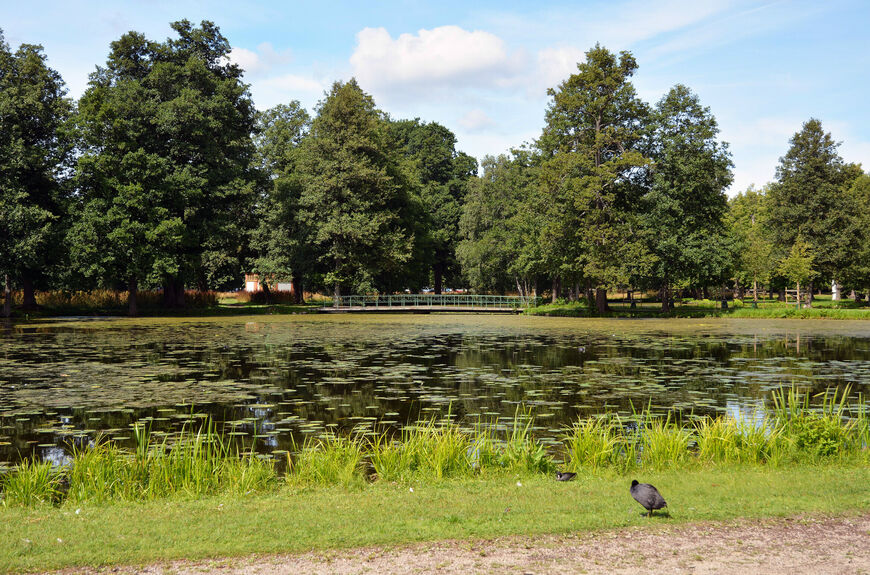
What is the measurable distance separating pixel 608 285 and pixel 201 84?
37.8 m

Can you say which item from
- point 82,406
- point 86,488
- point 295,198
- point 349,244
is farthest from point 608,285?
point 86,488

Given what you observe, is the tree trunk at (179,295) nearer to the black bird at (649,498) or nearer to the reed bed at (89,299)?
the reed bed at (89,299)

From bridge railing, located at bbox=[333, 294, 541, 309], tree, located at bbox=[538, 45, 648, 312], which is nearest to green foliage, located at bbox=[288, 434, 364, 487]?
tree, located at bbox=[538, 45, 648, 312]

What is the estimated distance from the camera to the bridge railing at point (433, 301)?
69.6 metres

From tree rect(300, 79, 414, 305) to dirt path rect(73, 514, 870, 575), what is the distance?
55173 mm

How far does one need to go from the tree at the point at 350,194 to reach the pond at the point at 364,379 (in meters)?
28.4

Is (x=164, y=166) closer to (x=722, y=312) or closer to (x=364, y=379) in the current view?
(x=364, y=379)

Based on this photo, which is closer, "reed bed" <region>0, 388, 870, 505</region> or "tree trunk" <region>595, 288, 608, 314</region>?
"reed bed" <region>0, 388, 870, 505</region>

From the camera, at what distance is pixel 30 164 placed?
51.3 metres

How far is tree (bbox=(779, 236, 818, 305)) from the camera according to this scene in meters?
61.0

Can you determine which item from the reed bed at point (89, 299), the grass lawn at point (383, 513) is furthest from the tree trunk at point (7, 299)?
the grass lawn at point (383, 513)

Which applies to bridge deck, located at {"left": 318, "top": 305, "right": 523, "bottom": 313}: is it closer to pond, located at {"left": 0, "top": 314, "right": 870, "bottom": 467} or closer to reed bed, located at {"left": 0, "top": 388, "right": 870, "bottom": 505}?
pond, located at {"left": 0, "top": 314, "right": 870, "bottom": 467}

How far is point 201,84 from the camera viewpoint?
2286 inches

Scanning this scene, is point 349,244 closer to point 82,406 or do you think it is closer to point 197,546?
point 82,406
